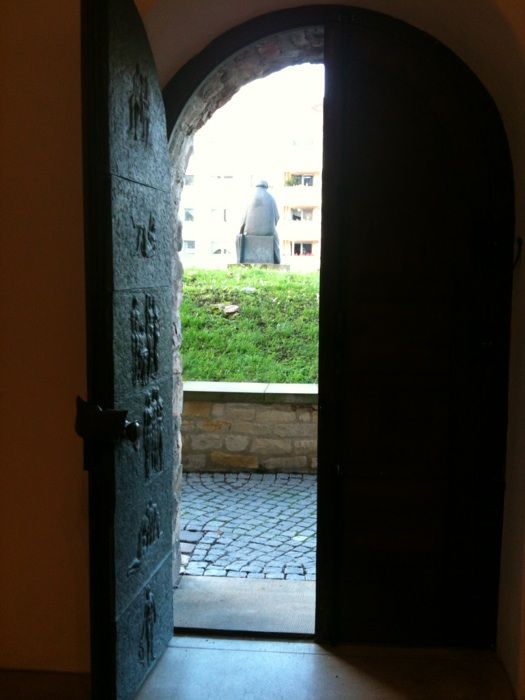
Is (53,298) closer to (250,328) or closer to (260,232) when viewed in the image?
(250,328)

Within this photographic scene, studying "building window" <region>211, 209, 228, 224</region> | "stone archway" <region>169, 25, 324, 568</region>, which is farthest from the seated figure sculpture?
"stone archway" <region>169, 25, 324, 568</region>

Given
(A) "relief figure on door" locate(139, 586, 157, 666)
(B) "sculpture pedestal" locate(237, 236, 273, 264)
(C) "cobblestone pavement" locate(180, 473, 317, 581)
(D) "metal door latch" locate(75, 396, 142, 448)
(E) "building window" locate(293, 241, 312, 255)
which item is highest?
(E) "building window" locate(293, 241, 312, 255)

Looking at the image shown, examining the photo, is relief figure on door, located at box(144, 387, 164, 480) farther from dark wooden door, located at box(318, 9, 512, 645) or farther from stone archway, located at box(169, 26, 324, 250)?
stone archway, located at box(169, 26, 324, 250)

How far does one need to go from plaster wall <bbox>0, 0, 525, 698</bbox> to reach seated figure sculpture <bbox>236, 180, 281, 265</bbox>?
772 cm

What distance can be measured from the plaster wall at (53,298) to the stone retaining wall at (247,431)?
3.57m

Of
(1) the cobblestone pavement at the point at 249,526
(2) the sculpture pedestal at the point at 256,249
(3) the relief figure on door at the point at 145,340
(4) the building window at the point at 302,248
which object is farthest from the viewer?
(4) the building window at the point at 302,248

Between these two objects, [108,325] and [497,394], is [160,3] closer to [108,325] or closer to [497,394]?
[108,325]

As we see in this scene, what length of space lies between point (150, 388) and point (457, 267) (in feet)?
4.42

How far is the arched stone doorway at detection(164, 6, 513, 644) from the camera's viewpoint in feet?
9.86

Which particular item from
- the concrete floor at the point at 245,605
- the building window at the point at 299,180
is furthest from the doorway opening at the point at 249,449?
the building window at the point at 299,180

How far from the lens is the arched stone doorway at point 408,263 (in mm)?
3004

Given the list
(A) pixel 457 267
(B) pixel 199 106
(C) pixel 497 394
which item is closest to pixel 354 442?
(C) pixel 497 394

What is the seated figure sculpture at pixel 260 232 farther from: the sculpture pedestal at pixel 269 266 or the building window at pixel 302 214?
the building window at pixel 302 214

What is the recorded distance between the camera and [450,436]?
10.2 ft
